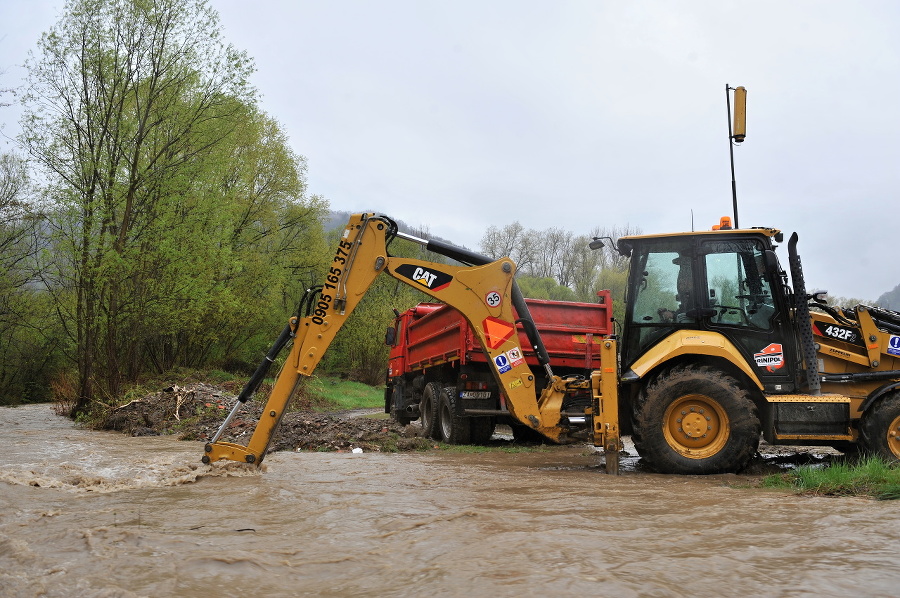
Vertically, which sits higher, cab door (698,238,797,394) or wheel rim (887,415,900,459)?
cab door (698,238,797,394)

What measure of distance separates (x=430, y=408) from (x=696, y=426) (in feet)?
19.4

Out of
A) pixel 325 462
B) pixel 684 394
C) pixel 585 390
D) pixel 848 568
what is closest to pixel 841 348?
pixel 684 394

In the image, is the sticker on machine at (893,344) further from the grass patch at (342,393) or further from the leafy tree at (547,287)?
the leafy tree at (547,287)

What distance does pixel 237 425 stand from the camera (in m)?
12.1

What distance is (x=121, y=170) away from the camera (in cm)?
1816

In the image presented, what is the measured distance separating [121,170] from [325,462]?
12.4m

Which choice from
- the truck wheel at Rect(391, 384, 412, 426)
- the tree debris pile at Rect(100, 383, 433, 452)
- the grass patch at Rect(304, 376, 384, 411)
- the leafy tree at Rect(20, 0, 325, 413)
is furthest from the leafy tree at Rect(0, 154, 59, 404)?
the truck wheel at Rect(391, 384, 412, 426)

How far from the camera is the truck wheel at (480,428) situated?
37.7 ft

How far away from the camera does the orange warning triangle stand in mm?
8125

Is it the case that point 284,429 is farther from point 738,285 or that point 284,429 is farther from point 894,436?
point 894,436

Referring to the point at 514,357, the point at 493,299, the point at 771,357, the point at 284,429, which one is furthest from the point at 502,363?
the point at 284,429

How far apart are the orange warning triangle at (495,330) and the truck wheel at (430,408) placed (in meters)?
4.11

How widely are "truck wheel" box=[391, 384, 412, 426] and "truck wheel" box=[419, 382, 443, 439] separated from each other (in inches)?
71.1

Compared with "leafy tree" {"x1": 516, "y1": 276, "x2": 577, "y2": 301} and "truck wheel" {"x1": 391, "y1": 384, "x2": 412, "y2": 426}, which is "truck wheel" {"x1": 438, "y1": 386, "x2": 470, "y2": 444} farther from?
"leafy tree" {"x1": 516, "y1": 276, "x2": 577, "y2": 301}
